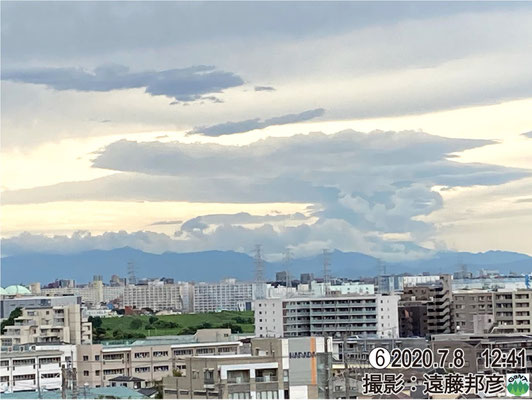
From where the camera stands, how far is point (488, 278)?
44.5 feet

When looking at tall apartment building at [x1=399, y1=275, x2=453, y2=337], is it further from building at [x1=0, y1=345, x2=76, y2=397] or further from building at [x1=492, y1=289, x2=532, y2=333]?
building at [x1=0, y1=345, x2=76, y2=397]

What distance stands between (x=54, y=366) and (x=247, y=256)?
7.92 metres

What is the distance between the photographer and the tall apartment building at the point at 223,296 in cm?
1734

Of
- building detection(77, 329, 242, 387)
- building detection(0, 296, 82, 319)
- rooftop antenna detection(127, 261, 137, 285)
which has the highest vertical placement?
rooftop antenna detection(127, 261, 137, 285)

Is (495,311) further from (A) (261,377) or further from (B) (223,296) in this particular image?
(B) (223,296)

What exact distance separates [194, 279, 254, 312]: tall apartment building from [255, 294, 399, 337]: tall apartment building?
226 cm

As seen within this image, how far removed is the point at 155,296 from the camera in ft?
66.5

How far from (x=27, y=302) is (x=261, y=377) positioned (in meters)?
10.5

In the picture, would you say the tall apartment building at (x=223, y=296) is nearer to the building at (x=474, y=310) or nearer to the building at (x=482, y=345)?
the building at (x=474, y=310)

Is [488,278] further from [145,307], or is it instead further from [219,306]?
[145,307]

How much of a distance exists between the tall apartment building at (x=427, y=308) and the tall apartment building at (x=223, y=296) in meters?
3.67

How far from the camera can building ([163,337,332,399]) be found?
530 centimetres

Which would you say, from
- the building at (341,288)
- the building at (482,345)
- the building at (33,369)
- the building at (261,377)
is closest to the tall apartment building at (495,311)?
the building at (482,345)

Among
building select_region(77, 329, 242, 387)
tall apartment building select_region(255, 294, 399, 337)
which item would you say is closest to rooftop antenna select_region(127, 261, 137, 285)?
tall apartment building select_region(255, 294, 399, 337)
